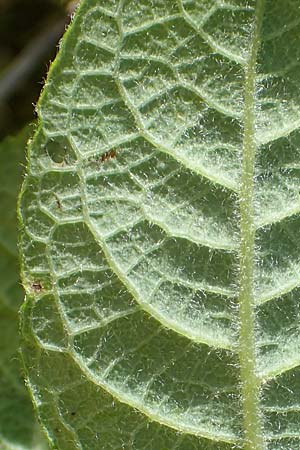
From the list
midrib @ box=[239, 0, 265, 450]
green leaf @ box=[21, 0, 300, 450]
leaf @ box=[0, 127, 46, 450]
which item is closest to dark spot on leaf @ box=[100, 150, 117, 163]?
green leaf @ box=[21, 0, 300, 450]

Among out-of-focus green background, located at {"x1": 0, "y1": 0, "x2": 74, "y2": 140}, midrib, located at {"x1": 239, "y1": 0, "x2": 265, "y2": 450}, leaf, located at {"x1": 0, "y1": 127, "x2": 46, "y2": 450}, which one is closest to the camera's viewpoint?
midrib, located at {"x1": 239, "y1": 0, "x2": 265, "y2": 450}

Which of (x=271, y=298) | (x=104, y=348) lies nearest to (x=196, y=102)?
(x=271, y=298)

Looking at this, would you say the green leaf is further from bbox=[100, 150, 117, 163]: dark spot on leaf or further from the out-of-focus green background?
the out-of-focus green background

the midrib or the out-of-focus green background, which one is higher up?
the out-of-focus green background

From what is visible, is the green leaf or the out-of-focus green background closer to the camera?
the green leaf

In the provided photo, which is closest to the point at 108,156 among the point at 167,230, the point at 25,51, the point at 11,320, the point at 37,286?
the point at 167,230

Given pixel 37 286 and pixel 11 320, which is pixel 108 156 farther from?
pixel 11 320

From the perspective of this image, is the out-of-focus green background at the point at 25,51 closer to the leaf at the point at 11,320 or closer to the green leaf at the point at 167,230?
the leaf at the point at 11,320
